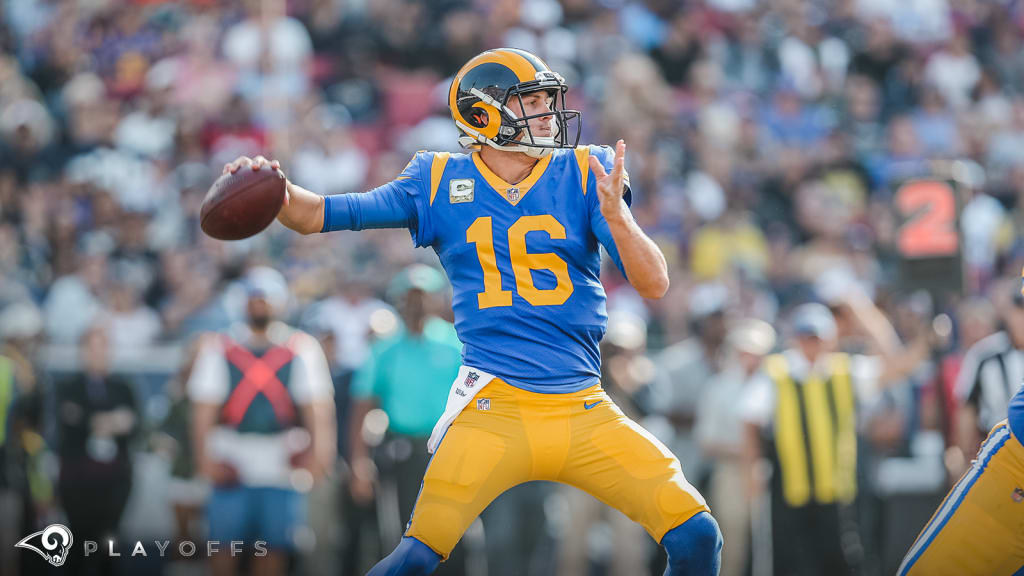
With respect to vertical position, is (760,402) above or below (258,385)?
below

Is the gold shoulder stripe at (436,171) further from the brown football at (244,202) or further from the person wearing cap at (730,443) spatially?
the person wearing cap at (730,443)

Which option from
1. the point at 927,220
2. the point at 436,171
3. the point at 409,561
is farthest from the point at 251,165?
the point at 927,220

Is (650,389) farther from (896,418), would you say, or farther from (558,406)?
(558,406)

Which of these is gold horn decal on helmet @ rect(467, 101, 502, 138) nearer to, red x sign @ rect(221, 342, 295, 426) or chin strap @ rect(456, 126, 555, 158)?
chin strap @ rect(456, 126, 555, 158)

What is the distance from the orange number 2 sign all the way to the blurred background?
2 cm

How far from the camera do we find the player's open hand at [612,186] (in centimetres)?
410

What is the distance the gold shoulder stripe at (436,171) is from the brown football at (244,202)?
1.80 ft

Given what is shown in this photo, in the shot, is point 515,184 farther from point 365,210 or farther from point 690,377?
point 690,377

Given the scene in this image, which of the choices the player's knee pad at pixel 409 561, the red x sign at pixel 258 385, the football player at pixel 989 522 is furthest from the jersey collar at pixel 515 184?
the red x sign at pixel 258 385

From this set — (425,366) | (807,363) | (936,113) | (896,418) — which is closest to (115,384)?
(425,366)

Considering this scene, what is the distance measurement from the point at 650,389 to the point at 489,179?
14.5 ft

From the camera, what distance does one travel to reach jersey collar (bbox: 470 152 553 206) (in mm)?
4445

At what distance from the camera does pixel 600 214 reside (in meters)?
4.34

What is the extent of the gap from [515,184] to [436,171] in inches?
12.2
